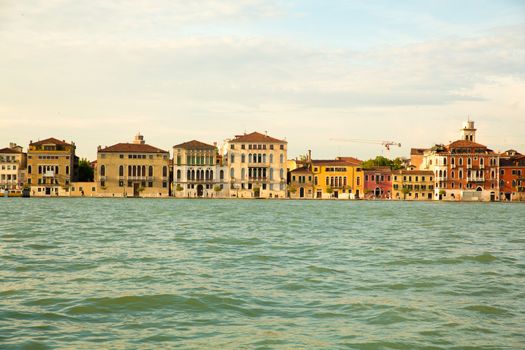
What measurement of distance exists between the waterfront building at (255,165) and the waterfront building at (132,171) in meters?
7.06

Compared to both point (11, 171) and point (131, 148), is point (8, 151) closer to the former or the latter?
point (11, 171)

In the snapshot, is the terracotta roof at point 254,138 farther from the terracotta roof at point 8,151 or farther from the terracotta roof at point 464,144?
the terracotta roof at point 8,151

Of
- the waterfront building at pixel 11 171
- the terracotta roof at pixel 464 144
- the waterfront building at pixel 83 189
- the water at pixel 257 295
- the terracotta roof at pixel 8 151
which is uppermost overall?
the terracotta roof at pixel 464 144

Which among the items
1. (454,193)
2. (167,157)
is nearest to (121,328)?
(167,157)

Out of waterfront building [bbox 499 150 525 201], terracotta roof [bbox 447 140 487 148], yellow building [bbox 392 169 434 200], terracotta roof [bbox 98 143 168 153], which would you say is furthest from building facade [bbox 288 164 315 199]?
waterfront building [bbox 499 150 525 201]

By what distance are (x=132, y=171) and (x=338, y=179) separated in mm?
21987

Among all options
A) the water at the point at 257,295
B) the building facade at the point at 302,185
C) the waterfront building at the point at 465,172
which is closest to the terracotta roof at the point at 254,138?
the building facade at the point at 302,185

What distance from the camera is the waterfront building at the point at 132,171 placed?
7362 centimetres

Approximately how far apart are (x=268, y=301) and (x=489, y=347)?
130 inches

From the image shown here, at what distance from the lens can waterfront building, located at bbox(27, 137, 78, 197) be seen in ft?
242

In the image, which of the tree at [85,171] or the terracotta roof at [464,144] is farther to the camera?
the tree at [85,171]

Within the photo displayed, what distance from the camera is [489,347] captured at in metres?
7.71

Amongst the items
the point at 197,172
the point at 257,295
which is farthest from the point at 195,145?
the point at 257,295

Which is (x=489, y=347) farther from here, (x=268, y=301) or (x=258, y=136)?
(x=258, y=136)
